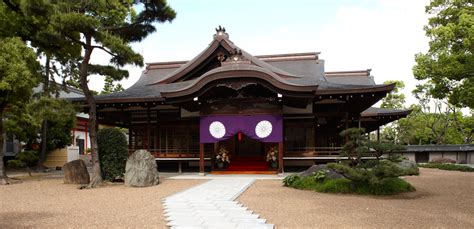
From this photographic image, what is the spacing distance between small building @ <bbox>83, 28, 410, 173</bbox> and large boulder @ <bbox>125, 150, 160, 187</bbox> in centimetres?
352

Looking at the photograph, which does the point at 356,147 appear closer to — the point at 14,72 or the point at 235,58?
the point at 235,58

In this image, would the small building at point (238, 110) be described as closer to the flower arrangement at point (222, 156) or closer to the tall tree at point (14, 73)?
the flower arrangement at point (222, 156)

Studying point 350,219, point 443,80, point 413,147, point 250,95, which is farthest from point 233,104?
point 413,147

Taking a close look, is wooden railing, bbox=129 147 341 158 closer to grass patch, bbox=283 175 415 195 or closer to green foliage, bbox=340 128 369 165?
grass patch, bbox=283 175 415 195

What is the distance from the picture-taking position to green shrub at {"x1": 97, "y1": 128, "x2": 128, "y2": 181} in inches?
536

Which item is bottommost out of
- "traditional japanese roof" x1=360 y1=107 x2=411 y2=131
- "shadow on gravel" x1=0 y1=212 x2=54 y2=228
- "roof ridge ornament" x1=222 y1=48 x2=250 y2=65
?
"shadow on gravel" x1=0 y1=212 x2=54 y2=228

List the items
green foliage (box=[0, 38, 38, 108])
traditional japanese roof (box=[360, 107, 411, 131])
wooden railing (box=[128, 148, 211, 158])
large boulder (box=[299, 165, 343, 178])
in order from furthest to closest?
traditional japanese roof (box=[360, 107, 411, 131]) → wooden railing (box=[128, 148, 211, 158]) → green foliage (box=[0, 38, 38, 108]) → large boulder (box=[299, 165, 343, 178])

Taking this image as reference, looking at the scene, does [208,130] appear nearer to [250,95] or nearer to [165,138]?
[250,95]

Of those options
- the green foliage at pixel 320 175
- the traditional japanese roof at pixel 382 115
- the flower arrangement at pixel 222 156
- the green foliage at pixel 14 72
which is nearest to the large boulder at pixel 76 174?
the green foliage at pixel 14 72

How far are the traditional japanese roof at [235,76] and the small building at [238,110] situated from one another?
→ 0.14 feet

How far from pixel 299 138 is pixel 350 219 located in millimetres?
10568

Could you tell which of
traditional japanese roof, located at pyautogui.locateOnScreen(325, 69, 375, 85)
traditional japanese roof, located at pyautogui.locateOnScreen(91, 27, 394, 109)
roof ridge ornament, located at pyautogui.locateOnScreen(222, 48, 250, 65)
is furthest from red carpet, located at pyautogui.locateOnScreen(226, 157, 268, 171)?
traditional japanese roof, located at pyautogui.locateOnScreen(325, 69, 375, 85)

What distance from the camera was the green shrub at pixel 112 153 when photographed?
44.7 feet

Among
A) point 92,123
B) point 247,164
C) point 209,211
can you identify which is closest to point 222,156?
point 247,164
